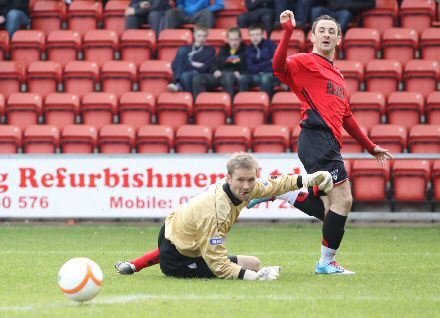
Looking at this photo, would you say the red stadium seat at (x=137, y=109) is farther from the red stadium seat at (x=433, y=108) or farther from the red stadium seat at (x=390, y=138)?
the red stadium seat at (x=433, y=108)

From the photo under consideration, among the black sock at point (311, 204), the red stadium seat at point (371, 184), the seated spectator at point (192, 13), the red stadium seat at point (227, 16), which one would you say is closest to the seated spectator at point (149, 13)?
the seated spectator at point (192, 13)

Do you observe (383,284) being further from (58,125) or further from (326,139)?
(58,125)

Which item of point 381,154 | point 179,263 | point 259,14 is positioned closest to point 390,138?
point 259,14

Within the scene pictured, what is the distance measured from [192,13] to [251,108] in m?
3.00

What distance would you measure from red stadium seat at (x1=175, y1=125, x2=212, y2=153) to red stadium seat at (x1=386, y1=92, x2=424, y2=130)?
281 cm

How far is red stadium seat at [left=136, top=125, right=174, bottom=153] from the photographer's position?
15.7 meters

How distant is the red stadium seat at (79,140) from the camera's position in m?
15.8

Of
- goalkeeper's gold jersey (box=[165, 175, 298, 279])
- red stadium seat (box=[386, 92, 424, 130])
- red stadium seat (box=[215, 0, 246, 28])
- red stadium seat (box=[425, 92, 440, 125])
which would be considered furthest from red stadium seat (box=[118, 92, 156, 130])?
goalkeeper's gold jersey (box=[165, 175, 298, 279])

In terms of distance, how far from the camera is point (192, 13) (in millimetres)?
18375

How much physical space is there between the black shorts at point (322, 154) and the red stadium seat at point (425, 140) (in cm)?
693

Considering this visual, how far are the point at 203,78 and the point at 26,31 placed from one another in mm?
3503

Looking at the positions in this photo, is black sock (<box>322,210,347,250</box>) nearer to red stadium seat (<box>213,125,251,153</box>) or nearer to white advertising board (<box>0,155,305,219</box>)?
white advertising board (<box>0,155,305,219</box>)

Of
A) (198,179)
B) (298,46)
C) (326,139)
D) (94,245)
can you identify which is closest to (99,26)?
(298,46)

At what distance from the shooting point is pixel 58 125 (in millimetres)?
16531
